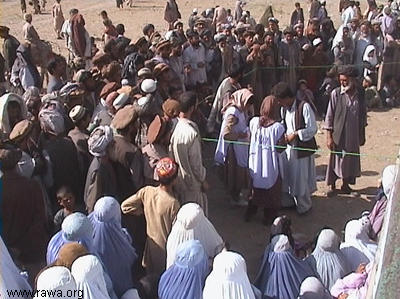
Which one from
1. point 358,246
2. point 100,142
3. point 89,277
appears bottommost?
point 358,246

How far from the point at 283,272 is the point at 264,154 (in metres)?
2.02

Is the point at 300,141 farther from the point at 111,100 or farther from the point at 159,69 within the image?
the point at 111,100

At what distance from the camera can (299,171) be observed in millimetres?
6949

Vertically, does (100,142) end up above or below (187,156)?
above

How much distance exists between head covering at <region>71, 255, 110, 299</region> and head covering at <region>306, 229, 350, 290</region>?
1.66 meters

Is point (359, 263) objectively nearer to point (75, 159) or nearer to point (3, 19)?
point (75, 159)

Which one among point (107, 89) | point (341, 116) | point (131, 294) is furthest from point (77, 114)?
point (341, 116)

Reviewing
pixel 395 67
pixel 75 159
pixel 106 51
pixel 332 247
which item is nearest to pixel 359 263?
pixel 332 247

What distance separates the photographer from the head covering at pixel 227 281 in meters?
3.83

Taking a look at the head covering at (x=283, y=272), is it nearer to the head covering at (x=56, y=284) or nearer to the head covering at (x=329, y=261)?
the head covering at (x=329, y=261)

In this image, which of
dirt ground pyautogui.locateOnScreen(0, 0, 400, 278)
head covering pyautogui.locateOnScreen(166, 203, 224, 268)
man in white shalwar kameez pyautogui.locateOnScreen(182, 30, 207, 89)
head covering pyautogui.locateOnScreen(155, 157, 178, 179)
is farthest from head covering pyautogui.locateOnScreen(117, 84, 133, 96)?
man in white shalwar kameez pyautogui.locateOnScreen(182, 30, 207, 89)

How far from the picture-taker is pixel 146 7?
20.7 metres

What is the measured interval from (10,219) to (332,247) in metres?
2.64

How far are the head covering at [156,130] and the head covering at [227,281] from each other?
1943mm
